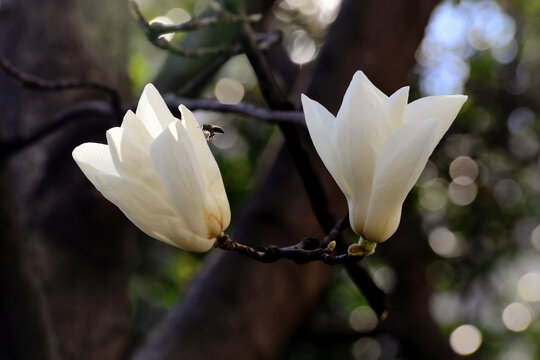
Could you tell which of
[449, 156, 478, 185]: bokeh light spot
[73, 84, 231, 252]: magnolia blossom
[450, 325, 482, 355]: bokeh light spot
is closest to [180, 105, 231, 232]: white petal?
[73, 84, 231, 252]: magnolia blossom

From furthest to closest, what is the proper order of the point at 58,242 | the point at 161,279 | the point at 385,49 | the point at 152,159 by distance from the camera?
the point at 161,279, the point at 385,49, the point at 58,242, the point at 152,159

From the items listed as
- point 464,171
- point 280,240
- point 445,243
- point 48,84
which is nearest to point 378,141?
point 48,84

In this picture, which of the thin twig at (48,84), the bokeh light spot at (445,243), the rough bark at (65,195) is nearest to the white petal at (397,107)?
the thin twig at (48,84)

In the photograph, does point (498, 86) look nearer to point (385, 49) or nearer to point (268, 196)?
point (385, 49)

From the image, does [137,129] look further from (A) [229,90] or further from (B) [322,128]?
(A) [229,90]

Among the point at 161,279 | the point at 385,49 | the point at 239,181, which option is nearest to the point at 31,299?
the point at 385,49

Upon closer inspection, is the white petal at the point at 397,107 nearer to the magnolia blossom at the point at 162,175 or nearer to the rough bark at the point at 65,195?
the magnolia blossom at the point at 162,175

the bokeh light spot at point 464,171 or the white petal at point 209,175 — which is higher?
the white petal at point 209,175

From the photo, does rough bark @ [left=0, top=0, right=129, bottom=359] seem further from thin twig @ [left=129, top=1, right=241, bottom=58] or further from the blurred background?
thin twig @ [left=129, top=1, right=241, bottom=58]
